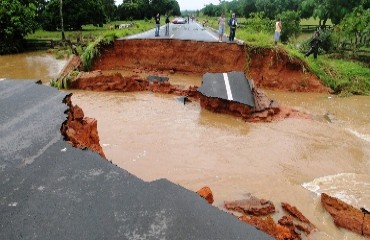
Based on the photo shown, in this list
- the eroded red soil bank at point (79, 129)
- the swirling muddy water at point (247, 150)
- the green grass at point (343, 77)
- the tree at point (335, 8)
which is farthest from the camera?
the tree at point (335, 8)

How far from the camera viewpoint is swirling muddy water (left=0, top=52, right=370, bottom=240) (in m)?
7.93

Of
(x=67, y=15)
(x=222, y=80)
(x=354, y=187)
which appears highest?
(x=67, y=15)

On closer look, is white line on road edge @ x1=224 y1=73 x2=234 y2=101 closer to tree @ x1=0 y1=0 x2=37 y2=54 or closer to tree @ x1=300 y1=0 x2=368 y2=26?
tree @ x1=0 y1=0 x2=37 y2=54

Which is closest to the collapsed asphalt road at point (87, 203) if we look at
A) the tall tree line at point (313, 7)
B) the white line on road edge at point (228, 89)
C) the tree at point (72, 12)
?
the white line on road edge at point (228, 89)

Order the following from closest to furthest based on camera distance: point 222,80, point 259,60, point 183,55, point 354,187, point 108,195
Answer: point 108,195, point 354,187, point 222,80, point 259,60, point 183,55

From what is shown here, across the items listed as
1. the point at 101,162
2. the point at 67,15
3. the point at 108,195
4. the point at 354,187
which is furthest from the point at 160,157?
the point at 67,15

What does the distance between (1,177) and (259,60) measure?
639 inches

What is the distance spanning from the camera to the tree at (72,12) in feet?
145

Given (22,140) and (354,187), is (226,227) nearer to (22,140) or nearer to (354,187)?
(22,140)

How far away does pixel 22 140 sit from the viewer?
4855mm

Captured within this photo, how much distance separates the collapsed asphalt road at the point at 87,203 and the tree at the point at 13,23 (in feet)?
96.4

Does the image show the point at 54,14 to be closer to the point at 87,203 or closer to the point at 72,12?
the point at 72,12

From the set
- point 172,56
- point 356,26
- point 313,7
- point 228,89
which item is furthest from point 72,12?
point 228,89

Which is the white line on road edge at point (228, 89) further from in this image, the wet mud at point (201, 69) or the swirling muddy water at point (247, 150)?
the swirling muddy water at point (247, 150)
